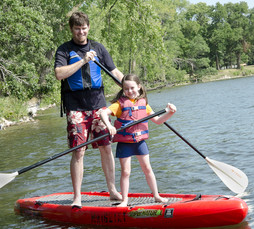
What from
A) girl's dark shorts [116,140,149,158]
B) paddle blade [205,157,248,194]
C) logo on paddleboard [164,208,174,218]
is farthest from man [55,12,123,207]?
paddle blade [205,157,248,194]

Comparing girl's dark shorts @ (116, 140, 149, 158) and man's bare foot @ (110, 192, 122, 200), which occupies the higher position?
girl's dark shorts @ (116, 140, 149, 158)

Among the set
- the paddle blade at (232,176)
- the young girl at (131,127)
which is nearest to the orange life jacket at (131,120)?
the young girl at (131,127)

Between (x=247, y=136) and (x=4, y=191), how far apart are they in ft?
18.5

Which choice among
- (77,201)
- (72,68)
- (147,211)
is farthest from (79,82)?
(147,211)

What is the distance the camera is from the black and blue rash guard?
4.49 m

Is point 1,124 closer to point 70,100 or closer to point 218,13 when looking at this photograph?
point 70,100

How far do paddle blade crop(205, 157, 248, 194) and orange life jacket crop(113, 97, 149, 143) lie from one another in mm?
1073

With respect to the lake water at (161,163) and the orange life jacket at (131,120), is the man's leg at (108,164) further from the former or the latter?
the lake water at (161,163)

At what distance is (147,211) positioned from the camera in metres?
4.41

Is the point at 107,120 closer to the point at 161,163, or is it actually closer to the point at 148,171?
the point at 148,171

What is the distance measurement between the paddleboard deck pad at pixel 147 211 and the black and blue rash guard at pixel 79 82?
1.12 metres

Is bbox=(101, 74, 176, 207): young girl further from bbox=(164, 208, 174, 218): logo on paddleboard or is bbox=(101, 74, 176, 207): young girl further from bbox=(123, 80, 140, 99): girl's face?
bbox=(164, 208, 174, 218): logo on paddleboard

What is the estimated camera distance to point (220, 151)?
849 cm

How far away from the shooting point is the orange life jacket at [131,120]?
4406 millimetres
